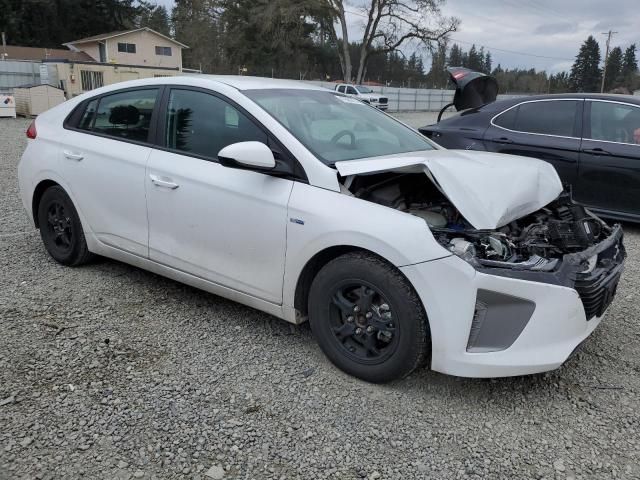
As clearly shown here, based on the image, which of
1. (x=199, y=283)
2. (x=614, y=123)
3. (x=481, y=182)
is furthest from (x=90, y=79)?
(x=481, y=182)

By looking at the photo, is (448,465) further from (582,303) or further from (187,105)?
(187,105)

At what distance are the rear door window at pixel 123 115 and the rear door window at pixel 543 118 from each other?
14.2ft

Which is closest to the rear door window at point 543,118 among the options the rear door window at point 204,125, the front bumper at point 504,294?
the front bumper at point 504,294

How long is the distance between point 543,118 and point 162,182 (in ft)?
15.4

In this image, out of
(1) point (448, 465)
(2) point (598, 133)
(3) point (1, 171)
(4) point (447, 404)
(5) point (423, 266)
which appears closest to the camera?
(1) point (448, 465)

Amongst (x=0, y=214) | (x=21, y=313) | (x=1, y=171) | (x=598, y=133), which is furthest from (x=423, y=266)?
(x=1, y=171)

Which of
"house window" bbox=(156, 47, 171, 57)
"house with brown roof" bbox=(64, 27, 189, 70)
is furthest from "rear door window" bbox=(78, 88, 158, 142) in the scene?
"house window" bbox=(156, 47, 171, 57)

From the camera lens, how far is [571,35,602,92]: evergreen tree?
264ft

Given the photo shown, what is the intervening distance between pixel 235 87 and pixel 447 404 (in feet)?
7.56

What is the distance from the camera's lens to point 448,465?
2.42 metres

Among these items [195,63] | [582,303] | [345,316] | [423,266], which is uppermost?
[195,63]

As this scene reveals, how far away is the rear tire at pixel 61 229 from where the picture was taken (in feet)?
14.4

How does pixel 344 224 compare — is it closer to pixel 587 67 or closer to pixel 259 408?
pixel 259 408

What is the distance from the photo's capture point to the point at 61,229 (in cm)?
455
